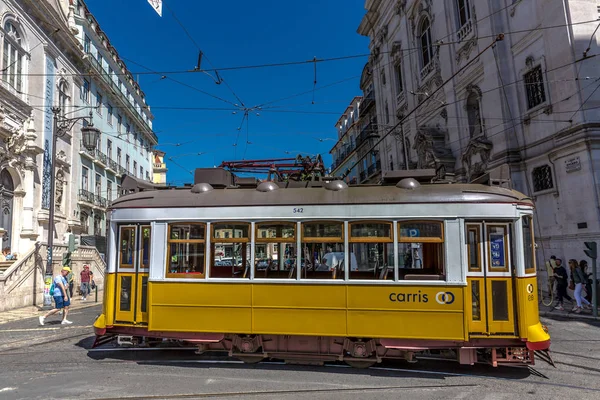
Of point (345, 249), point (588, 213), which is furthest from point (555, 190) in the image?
point (345, 249)

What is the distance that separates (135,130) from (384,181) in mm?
37722

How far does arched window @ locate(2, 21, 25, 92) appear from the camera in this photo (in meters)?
19.0

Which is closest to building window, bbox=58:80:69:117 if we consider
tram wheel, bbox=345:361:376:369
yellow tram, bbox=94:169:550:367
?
yellow tram, bbox=94:169:550:367

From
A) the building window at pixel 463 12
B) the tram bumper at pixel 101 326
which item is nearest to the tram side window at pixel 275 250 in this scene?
the tram bumper at pixel 101 326

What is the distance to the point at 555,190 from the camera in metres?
15.1

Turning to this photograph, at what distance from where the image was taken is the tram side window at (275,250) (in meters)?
6.68

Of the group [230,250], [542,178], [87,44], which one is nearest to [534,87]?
[542,178]

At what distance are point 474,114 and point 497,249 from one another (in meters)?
16.6

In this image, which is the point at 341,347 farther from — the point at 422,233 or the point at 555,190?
the point at 555,190

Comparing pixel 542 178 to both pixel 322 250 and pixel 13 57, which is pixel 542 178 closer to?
pixel 322 250

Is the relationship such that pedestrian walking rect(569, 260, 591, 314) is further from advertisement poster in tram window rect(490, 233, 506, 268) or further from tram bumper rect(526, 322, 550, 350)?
advertisement poster in tram window rect(490, 233, 506, 268)

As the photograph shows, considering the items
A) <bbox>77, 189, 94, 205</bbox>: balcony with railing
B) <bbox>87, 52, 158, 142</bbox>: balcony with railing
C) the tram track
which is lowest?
the tram track

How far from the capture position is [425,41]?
25438 mm

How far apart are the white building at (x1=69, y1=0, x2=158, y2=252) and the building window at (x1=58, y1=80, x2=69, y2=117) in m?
0.84
